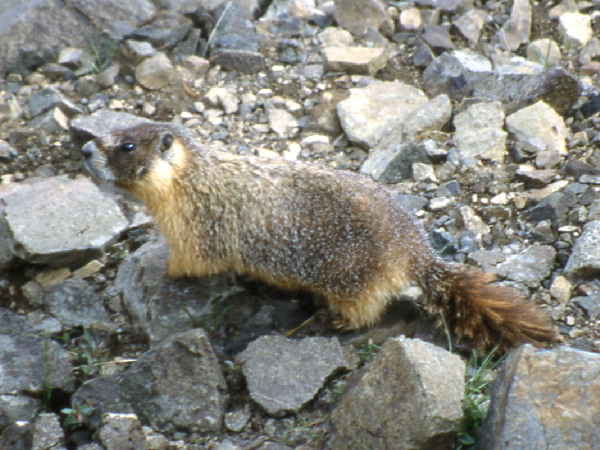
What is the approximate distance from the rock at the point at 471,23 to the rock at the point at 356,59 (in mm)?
790

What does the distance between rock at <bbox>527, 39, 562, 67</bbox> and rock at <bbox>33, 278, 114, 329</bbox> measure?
14.3 feet

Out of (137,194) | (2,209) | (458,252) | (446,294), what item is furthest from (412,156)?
(2,209)

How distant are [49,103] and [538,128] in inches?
162

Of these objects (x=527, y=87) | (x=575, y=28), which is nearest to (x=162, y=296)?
(x=527, y=87)

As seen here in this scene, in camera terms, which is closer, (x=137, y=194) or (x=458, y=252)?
(x=137, y=194)

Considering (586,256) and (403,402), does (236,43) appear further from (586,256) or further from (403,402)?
(403,402)

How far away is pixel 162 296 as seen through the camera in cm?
503

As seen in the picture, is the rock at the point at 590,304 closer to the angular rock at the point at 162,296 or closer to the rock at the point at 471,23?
the angular rock at the point at 162,296

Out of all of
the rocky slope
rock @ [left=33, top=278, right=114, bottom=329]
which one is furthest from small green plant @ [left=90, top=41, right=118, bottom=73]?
rock @ [left=33, top=278, right=114, bottom=329]

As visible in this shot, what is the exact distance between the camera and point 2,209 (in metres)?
5.68

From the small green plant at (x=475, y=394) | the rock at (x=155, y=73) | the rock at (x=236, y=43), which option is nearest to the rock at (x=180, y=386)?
the small green plant at (x=475, y=394)

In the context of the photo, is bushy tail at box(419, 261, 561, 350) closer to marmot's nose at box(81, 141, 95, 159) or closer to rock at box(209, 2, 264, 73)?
marmot's nose at box(81, 141, 95, 159)

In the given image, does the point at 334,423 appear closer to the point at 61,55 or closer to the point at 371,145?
the point at 371,145

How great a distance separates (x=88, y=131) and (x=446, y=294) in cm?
333
